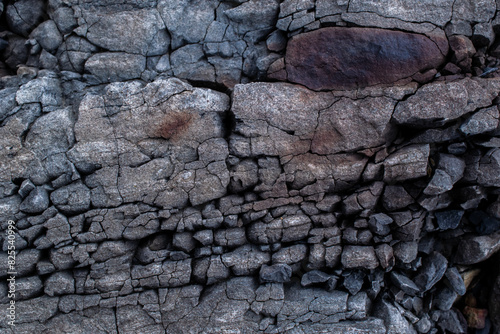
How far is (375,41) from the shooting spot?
228 centimetres

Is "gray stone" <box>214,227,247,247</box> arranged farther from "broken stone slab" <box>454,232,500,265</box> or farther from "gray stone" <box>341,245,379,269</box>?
"broken stone slab" <box>454,232,500,265</box>

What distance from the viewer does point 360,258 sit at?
2334mm

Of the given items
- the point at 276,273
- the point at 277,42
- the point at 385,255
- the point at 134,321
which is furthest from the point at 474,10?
the point at 134,321

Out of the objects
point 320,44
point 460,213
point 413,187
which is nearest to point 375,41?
point 320,44

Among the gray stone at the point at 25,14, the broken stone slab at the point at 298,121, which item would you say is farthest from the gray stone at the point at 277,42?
the gray stone at the point at 25,14

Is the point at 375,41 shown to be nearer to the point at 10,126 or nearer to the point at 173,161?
the point at 173,161

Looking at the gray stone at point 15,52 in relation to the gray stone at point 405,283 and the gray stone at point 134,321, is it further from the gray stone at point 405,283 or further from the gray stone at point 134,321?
the gray stone at point 405,283

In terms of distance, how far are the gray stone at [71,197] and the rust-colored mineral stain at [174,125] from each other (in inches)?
26.5

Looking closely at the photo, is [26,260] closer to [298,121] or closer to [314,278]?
[314,278]

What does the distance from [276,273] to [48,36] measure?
2.46 meters

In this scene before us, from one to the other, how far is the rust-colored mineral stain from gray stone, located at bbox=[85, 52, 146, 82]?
1.59 feet

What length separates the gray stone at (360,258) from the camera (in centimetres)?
233

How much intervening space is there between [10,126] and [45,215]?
0.67 m

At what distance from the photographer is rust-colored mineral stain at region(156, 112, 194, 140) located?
7.67 feet
